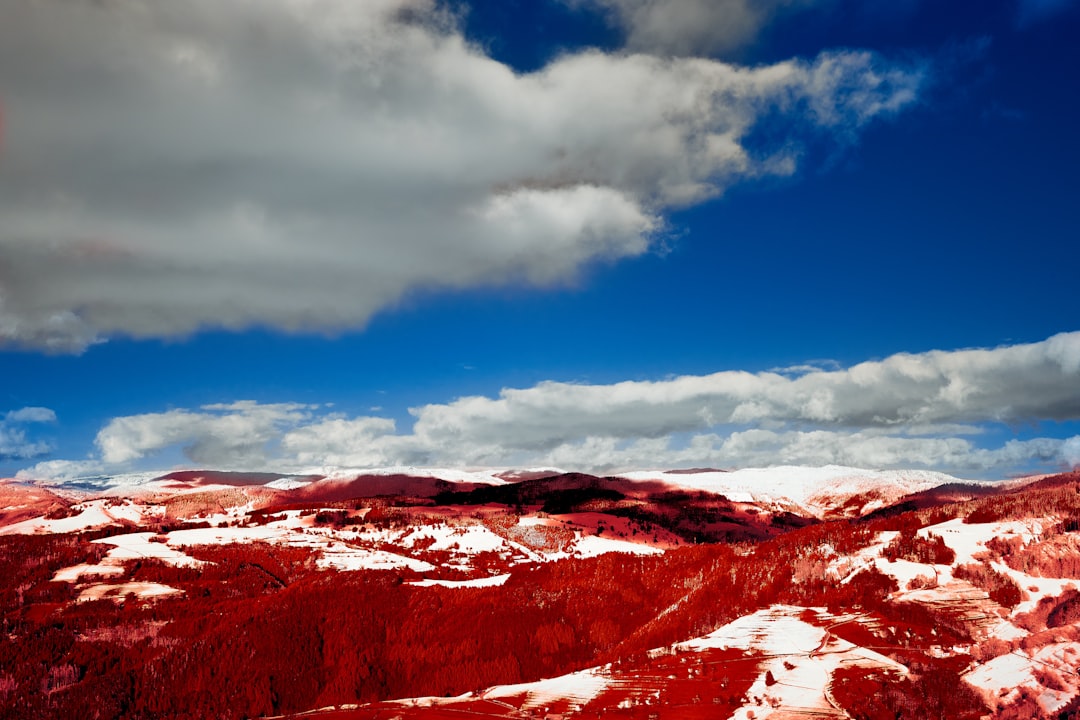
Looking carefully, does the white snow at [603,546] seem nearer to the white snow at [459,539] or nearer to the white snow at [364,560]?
the white snow at [459,539]

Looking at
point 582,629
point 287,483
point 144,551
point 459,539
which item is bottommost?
point 582,629

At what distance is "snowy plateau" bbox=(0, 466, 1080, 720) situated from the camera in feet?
24.6

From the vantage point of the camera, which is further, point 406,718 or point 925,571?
point 925,571

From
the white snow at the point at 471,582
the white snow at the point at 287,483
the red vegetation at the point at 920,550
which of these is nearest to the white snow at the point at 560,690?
the red vegetation at the point at 920,550

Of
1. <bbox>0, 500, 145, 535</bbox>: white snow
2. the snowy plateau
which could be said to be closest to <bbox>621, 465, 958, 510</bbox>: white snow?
the snowy plateau

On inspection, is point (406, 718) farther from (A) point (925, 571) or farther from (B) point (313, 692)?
(A) point (925, 571)

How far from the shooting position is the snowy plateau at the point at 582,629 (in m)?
7.50

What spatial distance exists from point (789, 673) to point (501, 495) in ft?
188

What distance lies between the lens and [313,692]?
1010cm

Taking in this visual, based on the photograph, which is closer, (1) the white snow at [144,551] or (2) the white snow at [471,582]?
(2) the white snow at [471,582]

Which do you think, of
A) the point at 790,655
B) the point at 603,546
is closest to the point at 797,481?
the point at 603,546

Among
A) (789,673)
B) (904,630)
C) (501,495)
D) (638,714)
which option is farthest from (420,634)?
(501,495)

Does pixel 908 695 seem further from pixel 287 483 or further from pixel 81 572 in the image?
pixel 287 483

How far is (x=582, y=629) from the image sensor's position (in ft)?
43.9
